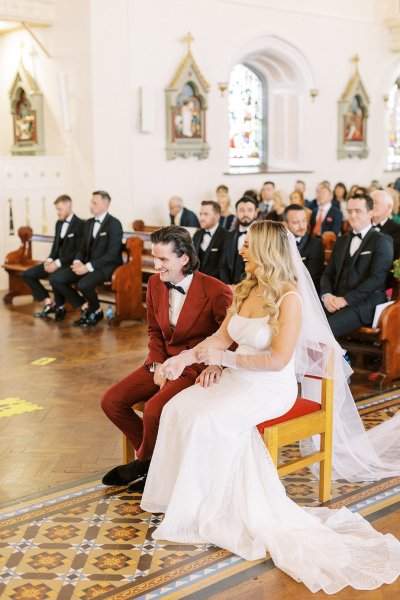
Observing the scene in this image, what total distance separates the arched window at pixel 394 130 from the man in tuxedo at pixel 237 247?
10676 mm

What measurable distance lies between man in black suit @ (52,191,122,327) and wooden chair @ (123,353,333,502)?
5566 mm

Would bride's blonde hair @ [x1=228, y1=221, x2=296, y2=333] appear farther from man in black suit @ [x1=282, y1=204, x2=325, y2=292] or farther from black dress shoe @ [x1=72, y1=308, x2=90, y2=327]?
black dress shoe @ [x1=72, y1=308, x2=90, y2=327]

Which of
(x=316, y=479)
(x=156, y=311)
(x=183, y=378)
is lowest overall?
(x=316, y=479)

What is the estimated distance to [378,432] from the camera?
18.5 feet

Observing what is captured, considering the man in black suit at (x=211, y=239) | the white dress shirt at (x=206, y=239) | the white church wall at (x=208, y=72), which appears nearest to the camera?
the man in black suit at (x=211, y=239)

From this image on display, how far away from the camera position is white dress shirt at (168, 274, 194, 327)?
5.02m

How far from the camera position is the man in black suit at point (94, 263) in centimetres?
1000

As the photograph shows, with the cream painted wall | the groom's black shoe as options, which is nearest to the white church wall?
the cream painted wall

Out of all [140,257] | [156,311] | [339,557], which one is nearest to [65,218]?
[140,257]

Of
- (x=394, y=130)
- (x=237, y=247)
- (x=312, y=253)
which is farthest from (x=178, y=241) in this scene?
(x=394, y=130)

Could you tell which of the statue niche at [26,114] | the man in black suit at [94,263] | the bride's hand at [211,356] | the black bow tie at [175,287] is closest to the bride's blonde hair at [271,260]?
the bride's hand at [211,356]

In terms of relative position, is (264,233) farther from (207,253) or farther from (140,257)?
(140,257)

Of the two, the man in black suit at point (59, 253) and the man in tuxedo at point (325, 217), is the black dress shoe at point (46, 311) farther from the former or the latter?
the man in tuxedo at point (325, 217)

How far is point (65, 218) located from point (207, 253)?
2471mm
